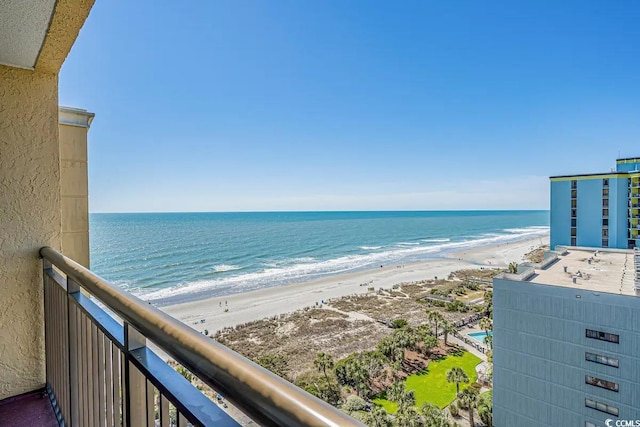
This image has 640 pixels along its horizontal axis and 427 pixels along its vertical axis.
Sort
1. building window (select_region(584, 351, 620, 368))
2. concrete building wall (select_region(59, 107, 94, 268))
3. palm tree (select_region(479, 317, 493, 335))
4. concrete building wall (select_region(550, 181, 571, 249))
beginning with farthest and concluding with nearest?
1. concrete building wall (select_region(550, 181, 571, 249))
2. palm tree (select_region(479, 317, 493, 335))
3. building window (select_region(584, 351, 620, 368))
4. concrete building wall (select_region(59, 107, 94, 268))

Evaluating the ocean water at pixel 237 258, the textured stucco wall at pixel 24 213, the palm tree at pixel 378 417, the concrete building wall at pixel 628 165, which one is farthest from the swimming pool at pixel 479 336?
the textured stucco wall at pixel 24 213

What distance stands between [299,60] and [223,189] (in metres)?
45.4

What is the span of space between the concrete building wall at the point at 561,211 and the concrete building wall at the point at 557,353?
40.5 ft

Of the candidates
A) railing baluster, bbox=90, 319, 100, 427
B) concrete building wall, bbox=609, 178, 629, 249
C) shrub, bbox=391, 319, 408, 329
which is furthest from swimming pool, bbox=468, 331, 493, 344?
railing baluster, bbox=90, 319, 100, 427

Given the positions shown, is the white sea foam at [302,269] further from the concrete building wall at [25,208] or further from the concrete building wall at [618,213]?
the concrete building wall at [25,208]

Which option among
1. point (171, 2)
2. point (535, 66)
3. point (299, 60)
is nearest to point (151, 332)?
point (171, 2)

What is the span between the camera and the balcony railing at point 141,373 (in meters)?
0.32

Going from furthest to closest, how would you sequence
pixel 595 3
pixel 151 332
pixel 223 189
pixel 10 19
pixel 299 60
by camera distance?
pixel 223 189 → pixel 299 60 → pixel 595 3 → pixel 10 19 → pixel 151 332

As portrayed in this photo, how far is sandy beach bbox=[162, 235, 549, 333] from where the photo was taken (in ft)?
48.4

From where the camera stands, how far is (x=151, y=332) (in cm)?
54

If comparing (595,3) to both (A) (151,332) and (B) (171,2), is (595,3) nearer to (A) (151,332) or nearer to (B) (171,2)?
(B) (171,2)

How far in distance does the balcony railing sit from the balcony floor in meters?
0.09

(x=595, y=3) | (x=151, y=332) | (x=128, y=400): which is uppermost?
(x=595, y=3)
